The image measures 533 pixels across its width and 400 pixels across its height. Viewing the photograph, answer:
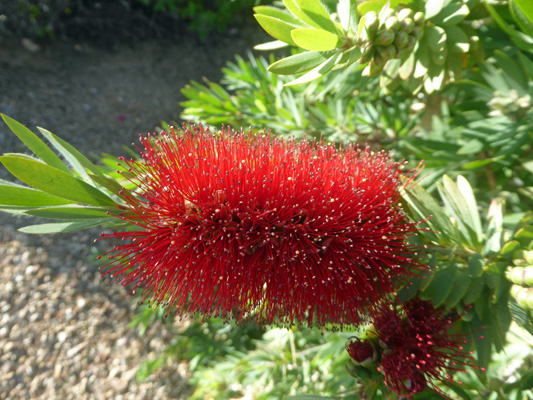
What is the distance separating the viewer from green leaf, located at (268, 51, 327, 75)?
0.64m

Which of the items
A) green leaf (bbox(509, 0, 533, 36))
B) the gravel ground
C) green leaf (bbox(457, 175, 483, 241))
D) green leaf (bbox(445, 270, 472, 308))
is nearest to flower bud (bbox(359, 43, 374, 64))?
green leaf (bbox(509, 0, 533, 36))

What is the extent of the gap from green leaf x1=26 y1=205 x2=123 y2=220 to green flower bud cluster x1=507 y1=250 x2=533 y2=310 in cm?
68

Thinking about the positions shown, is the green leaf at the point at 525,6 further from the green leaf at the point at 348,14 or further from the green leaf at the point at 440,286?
the green leaf at the point at 440,286

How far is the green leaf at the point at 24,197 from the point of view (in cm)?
58

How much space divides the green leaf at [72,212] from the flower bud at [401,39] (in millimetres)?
588

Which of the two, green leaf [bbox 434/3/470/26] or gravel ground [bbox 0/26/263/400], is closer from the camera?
green leaf [bbox 434/3/470/26]

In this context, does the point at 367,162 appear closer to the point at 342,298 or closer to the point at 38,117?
the point at 342,298

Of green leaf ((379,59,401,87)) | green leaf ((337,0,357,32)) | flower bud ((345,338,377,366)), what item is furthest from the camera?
green leaf ((379,59,401,87))

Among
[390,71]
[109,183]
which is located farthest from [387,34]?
[109,183]

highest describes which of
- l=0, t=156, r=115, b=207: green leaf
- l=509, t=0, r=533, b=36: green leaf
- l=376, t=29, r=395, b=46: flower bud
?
l=376, t=29, r=395, b=46: flower bud

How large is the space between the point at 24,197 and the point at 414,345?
28.5 inches

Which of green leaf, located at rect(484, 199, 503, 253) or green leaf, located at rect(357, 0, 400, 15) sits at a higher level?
green leaf, located at rect(357, 0, 400, 15)

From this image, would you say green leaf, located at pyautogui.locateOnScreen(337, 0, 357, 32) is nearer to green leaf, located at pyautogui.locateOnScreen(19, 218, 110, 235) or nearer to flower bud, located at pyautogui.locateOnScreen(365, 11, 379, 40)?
flower bud, located at pyautogui.locateOnScreen(365, 11, 379, 40)

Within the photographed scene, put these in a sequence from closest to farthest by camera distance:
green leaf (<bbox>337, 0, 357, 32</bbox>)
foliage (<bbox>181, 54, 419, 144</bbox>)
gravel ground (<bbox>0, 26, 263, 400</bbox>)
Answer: green leaf (<bbox>337, 0, 357, 32</bbox>) → foliage (<bbox>181, 54, 419, 144</bbox>) → gravel ground (<bbox>0, 26, 263, 400</bbox>)
